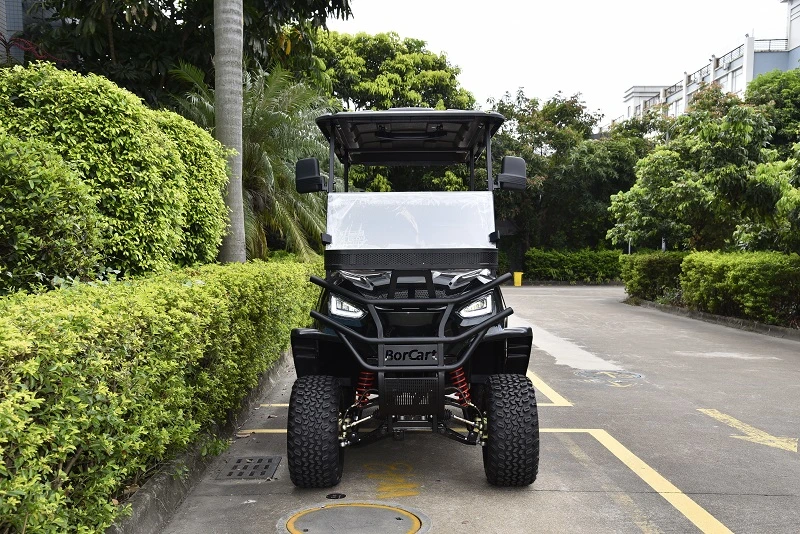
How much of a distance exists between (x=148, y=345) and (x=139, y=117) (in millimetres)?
3846

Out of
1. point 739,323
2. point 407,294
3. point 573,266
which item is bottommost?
point 739,323

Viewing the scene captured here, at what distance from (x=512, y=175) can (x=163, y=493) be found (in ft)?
12.1

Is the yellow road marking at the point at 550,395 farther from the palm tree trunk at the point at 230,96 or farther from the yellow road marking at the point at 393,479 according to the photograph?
the palm tree trunk at the point at 230,96

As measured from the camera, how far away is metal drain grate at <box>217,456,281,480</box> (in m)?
5.92

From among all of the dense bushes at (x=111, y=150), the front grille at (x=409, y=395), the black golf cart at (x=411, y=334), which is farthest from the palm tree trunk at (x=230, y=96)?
the front grille at (x=409, y=395)

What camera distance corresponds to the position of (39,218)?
591 cm

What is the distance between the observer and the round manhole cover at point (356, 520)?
476cm

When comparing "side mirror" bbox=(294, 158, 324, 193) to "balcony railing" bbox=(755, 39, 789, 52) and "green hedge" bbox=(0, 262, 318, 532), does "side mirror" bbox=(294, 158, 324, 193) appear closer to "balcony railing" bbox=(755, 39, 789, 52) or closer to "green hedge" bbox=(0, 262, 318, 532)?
"green hedge" bbox=(0, 262, 318, 532)

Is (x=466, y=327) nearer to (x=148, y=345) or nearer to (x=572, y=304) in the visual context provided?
(x=148, y=345)

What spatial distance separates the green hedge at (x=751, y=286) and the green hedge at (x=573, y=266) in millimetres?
21237

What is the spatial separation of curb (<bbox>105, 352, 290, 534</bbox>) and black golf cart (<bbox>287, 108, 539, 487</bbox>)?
770 mm

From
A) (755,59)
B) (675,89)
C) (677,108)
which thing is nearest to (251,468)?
(755,59)

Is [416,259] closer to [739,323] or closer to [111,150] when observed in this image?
[111,150]

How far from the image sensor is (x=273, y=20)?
1360cm
